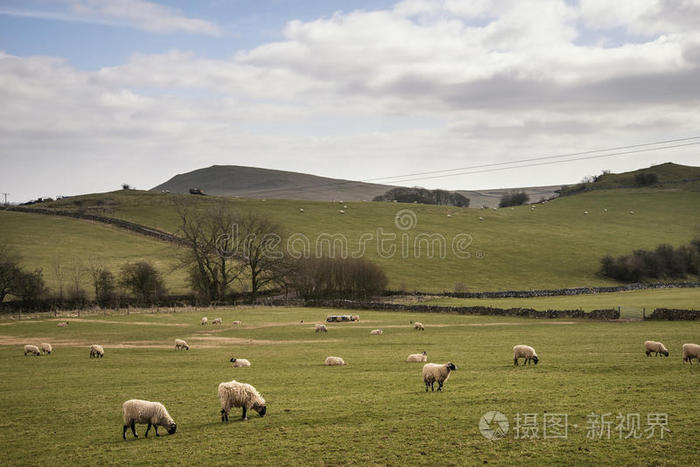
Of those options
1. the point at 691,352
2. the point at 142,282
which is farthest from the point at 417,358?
the point at 142,282

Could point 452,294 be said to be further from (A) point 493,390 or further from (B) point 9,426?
(B) point 9,426

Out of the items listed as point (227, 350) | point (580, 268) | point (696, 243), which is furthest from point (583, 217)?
point (227, 350)

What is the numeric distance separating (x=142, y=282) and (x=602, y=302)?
61.1 metres

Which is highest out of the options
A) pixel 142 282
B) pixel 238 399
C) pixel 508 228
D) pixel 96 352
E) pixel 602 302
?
pixel 508 228

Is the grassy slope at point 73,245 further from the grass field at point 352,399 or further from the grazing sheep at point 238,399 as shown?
the grazing sheep at point 238,399

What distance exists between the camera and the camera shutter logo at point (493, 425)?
52.4 feet

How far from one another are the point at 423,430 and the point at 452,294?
68.3 m

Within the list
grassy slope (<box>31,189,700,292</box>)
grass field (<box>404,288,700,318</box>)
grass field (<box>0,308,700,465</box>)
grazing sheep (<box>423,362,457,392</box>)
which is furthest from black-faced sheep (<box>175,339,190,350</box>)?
grassy slope (<box>31,189,700,292</box>)

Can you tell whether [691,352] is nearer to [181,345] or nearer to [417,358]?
[417,358]

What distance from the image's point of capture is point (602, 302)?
6812 cm

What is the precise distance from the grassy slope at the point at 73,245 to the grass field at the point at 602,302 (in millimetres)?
42636

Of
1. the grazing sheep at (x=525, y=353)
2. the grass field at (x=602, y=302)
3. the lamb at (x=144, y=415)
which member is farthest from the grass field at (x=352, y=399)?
the grass field at (x=602, y=302)

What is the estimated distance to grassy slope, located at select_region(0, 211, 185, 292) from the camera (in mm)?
90125

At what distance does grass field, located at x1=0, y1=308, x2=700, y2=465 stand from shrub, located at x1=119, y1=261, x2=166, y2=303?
1501 inches
